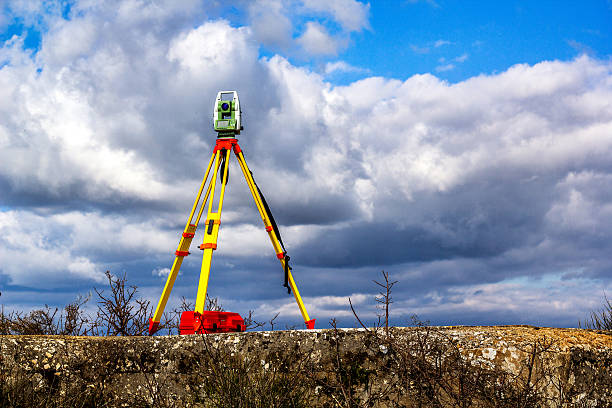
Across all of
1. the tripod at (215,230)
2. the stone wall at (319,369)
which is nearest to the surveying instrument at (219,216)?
the tripod at (215,230)

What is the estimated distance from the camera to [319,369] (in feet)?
11.0

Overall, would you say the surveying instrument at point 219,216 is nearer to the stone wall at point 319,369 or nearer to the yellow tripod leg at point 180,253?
the yellow tripod leg at point 180,253

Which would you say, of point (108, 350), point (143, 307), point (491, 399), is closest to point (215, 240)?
→ point (143, 307)

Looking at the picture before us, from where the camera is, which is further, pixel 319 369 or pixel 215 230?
pixel 215 230

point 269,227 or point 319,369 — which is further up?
point 269,227

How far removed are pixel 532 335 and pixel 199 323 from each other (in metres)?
3.88

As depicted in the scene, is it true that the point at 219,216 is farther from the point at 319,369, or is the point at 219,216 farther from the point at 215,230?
the point at 319,369

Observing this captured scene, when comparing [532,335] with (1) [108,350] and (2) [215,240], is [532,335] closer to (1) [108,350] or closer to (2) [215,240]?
(1) [108,350]

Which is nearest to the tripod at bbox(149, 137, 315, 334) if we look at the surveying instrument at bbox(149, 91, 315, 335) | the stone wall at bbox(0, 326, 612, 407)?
the surveying instrument at bbox(149, 91, 315, 335)

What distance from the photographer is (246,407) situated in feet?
10.1

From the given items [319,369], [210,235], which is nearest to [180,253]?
[210,235]

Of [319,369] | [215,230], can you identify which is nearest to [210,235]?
[215,230]

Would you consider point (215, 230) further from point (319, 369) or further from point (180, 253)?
point (319, 369)

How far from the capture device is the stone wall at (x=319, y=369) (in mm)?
3162
